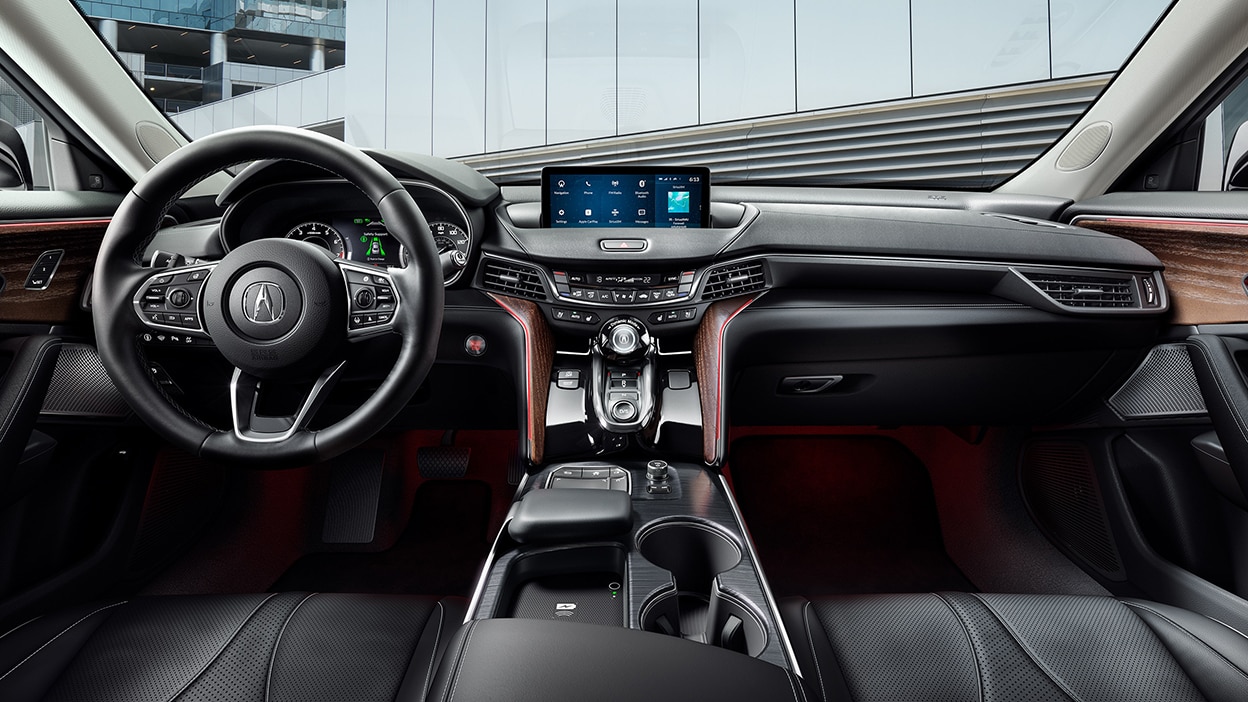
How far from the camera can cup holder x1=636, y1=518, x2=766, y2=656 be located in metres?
1.06

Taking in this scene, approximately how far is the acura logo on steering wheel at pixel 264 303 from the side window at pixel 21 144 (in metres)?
1.06

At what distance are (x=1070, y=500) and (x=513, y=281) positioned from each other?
182 centimetres

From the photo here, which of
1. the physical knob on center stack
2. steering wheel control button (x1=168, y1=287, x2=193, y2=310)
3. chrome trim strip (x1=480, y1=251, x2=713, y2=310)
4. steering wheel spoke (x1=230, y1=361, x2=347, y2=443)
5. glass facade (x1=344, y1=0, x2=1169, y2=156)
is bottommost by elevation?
steering wheel spoke (x1=230, y1=361, x2=347, y2=443)

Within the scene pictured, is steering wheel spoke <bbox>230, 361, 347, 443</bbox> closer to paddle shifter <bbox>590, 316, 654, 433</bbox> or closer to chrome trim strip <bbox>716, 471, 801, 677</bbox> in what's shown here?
paddle shifter <bbox>590, 316, 654, 433</bbox>

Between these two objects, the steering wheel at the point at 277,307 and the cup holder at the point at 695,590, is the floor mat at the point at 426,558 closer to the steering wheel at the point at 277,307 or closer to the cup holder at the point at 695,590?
the cup holder at the point at 695,590

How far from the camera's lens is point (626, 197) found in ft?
5.93

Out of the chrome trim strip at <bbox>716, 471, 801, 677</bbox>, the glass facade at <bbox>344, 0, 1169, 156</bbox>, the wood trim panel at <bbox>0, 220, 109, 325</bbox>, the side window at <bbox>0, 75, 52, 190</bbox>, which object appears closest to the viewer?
the chrome trim strip at <bbox>716, 471, 801, 677</bbox>

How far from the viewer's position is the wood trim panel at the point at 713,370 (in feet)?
5.60

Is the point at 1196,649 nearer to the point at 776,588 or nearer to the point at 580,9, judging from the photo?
the point at 776,588

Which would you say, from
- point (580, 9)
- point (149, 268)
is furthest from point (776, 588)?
point (580, 9)

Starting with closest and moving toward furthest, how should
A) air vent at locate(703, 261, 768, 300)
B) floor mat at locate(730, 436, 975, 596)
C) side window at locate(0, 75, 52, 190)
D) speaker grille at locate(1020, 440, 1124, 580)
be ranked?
1. side window at locate(0, 75, 52, 190)
2. air vent at locate(703, 261, 768, 300)
3. speaker grille at locate(1020, 440, 1124, 580)
4. floor mat at locate(730, 436, 975, 596)

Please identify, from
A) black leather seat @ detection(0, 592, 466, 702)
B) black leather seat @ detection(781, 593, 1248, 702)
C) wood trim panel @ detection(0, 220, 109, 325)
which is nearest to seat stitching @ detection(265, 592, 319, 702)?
black leather seat @ detection(0, 592, 466, 702)

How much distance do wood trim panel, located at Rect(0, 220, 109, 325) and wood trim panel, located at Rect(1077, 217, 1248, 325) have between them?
2765 mm

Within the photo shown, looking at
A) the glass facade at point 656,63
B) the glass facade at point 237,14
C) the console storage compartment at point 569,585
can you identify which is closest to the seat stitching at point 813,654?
the console storage compartment at point 569,585
